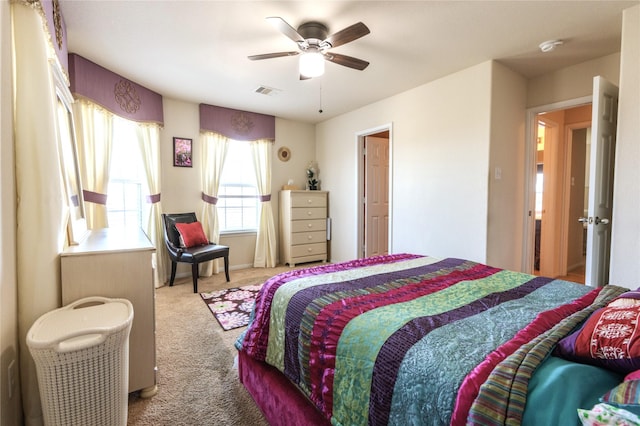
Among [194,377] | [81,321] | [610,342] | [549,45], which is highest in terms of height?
[549,45]

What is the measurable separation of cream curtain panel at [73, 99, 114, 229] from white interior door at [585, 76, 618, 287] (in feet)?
14.6

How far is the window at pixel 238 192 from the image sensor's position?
4.62 metres

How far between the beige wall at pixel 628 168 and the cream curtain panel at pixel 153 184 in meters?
4.51

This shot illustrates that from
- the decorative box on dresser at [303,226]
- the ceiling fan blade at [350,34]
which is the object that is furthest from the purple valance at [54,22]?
the decorative box on dresser at [303,226]

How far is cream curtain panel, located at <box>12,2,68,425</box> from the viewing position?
1.34m

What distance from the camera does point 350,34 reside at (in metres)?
2.04

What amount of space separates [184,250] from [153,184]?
96cm

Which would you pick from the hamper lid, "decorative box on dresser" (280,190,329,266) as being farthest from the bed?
"decorative box on dresser" (280,190,329,266)

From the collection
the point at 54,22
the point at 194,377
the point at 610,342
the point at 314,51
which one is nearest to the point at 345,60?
the point at 314,51

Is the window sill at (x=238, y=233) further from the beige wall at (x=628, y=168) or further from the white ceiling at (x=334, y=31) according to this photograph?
the beige wall at (x=628, y=168)

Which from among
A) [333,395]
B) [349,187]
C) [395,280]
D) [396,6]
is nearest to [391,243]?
[349,187]

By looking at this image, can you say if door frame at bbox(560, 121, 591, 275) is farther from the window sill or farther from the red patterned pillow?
the window sill

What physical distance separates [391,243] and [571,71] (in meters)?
2.65

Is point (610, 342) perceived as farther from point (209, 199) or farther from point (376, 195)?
point (209, 199)
